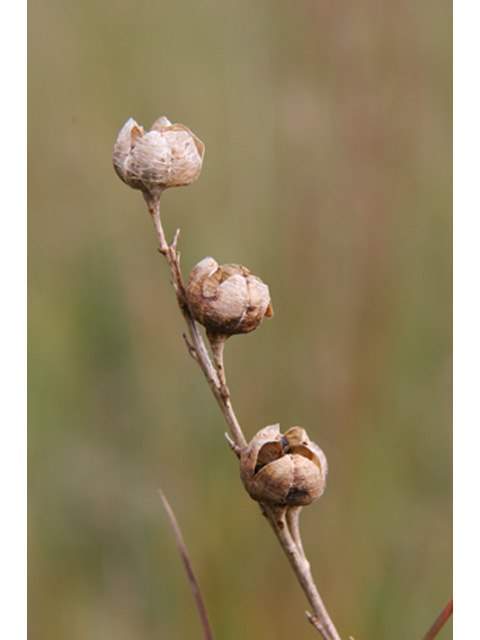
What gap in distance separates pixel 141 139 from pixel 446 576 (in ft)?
2.69

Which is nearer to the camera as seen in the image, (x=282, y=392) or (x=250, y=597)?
(x=250, y=597)

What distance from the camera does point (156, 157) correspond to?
0.56 meters

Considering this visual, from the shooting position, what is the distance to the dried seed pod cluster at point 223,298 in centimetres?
53

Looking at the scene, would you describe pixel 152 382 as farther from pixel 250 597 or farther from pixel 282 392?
pixel 250 597

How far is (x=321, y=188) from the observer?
45.6 inches

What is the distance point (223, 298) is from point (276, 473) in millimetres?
140

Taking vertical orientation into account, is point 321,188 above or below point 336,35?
below

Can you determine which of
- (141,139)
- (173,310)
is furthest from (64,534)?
(141,139)

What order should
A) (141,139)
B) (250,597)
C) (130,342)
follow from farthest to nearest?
1. (130,342)
2. (250,597)
3. (141,139)

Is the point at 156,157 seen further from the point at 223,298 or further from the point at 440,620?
the point at 440,620

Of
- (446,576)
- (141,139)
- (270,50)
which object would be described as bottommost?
(446,576)

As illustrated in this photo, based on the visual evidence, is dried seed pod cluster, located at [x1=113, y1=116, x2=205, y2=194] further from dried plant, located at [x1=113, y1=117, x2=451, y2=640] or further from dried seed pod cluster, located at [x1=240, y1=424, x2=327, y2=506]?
dried seed pod cluster, located at [x1=240, y1=424, x2=327, y2=506]

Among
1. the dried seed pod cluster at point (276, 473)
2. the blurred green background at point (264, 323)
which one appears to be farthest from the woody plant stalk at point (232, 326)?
the blurred green background at point (264, 323)

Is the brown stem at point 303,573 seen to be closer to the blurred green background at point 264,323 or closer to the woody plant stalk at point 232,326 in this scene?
the woody plant stalk at point 232,326
